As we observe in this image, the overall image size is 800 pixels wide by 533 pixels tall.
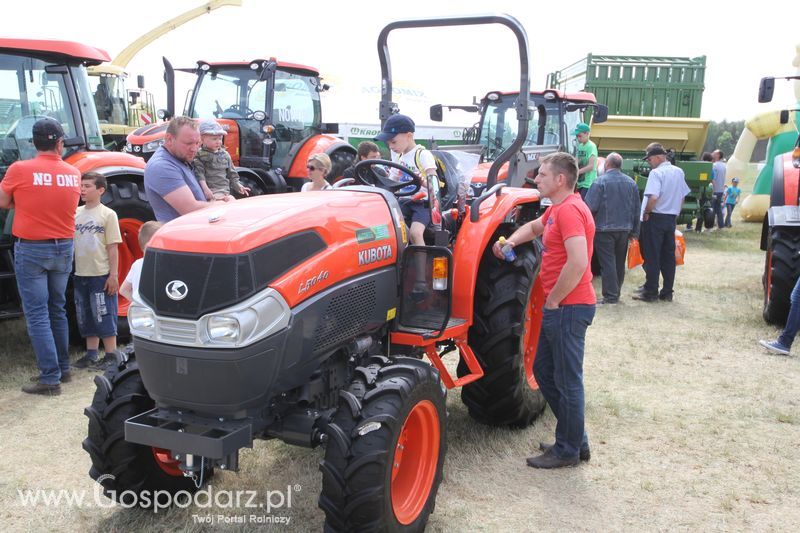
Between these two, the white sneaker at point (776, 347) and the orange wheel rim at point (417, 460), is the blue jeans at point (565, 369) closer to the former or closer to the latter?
the orange wheel rim at point (417, 460)

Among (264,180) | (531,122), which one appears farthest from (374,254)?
(531,122)

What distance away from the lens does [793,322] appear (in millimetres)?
5703

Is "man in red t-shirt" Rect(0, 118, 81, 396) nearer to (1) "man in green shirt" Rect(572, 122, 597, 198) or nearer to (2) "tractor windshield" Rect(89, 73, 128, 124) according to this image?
(1) "man in green shirt" Rect(572, 122, 597, 198)

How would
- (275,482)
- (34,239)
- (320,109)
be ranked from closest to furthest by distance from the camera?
(275,482), (34,239), (320,109)

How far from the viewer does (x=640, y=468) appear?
12.5 feet

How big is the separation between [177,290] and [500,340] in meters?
1.90

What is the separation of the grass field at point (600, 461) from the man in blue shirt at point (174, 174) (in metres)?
1.42

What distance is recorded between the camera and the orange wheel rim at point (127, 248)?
585 centimetres

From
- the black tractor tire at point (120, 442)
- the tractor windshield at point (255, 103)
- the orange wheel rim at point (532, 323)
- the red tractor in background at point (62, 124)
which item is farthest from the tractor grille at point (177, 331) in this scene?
the tractor windshield at point (255, 103)

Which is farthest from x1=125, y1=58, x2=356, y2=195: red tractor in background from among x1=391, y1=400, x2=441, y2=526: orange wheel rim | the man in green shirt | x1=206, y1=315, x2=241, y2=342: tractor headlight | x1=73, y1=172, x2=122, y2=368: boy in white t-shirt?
x1=206, y1=315, x2=241, y2=342: tractor headlight

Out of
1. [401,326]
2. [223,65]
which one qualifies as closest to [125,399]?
[401,326]

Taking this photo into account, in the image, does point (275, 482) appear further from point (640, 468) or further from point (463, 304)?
point (640, 468)

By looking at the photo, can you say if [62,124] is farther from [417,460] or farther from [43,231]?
[417,460]

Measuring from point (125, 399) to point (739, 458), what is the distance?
328 centimetres
